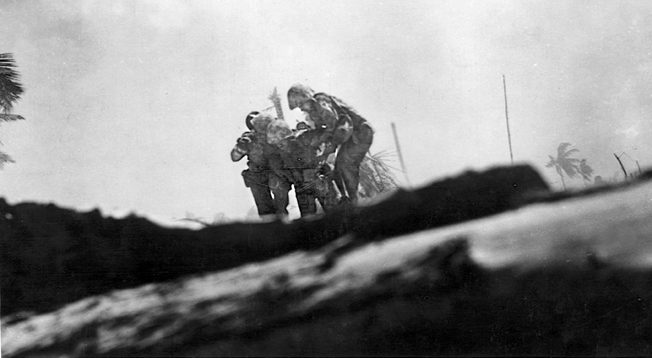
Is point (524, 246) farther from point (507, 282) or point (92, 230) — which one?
point (92, 230)

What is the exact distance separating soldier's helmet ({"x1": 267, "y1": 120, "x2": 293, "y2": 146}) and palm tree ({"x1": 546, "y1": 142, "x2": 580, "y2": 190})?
198cm

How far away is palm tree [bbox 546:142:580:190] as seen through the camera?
408 centimetres

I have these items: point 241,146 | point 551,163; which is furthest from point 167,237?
point 551,163

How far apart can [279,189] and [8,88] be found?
3.04 m

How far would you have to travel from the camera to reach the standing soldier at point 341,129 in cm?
460

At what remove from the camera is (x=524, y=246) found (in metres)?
3.41

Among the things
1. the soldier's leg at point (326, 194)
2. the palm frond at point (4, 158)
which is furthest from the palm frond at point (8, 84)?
the soldier's leg at point (326, 194)

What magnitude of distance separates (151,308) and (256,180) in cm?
162

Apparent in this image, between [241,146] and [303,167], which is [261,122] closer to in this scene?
[241,146]

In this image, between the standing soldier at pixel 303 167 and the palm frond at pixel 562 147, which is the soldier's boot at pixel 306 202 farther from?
the palm frond at pixel 562 147

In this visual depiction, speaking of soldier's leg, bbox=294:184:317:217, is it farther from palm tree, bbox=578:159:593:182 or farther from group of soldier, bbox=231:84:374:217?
palm tree, bbox=578:159:593:182

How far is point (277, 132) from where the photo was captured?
4.77 metres

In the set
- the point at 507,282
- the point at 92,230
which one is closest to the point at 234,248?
the point at 92,230

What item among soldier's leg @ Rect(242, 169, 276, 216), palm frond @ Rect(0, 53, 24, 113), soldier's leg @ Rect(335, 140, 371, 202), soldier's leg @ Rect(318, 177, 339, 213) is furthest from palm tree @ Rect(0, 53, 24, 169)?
soldier's leg @ Rect(335, 140, 371, 202)
